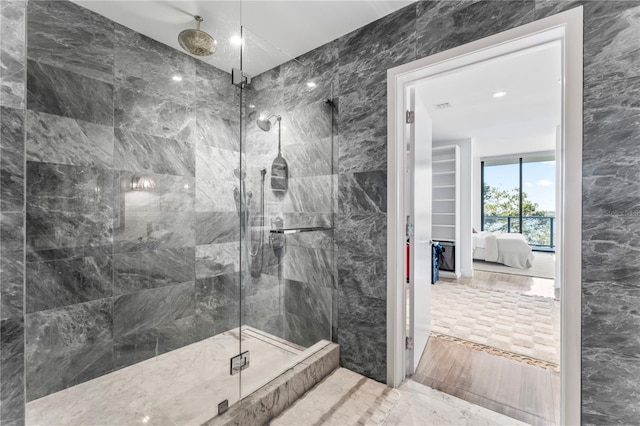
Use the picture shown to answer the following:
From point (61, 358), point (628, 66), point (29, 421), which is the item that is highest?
point (628, 66)

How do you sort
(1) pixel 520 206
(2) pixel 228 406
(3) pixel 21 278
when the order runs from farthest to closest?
(1) pixel 520 206, (2) pixel 228 406, (3) pixel 21 278

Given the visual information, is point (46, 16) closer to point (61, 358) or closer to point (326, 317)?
point (61, 358)

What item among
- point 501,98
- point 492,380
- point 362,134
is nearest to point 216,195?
point 362,134

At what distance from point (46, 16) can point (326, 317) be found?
8.33 ft

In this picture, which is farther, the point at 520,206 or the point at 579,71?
the point at 520,206

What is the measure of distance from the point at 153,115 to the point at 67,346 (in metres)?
1.49

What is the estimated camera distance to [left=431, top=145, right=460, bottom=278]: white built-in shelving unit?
5379 millimetres

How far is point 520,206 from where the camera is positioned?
780cm

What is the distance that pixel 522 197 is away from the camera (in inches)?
307

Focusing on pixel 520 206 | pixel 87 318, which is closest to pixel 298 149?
pixel 87 318

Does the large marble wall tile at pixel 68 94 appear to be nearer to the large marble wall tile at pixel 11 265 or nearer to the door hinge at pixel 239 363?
the large marble wall tile at pixel 11 265

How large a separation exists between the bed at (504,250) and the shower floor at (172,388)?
5.63 m

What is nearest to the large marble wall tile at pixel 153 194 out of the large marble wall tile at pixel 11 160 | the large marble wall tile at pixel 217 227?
the large marble wall tile at pixel 217 227

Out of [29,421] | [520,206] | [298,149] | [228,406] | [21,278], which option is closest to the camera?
[21,278]
